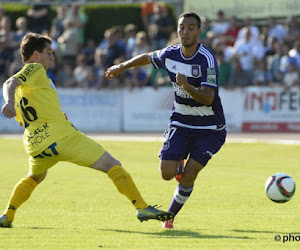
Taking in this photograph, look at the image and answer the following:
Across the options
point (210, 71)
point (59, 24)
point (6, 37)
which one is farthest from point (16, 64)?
point (210, 71)

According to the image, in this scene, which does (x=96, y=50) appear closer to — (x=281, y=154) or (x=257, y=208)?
(x=281, y=154)

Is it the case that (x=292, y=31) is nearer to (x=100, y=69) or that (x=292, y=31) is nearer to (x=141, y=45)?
(x=141, y=45)

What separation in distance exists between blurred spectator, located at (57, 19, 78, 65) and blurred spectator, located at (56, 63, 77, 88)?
2.13 feet

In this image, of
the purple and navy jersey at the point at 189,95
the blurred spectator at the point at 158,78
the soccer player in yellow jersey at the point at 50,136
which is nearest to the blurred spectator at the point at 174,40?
the blurred spectator at the point at 158,78

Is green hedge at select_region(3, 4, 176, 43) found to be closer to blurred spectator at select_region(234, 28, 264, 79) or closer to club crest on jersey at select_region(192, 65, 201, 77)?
blurred spectator at select_region(234, 28, 264, 79)

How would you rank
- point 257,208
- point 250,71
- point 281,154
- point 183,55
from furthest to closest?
point 250,71 → point 281,154 → point 257,208 → point 183,55

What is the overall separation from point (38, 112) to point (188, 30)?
188cm

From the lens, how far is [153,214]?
782 centimetres

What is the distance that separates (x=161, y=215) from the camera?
7781mm

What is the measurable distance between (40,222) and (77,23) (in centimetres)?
1789

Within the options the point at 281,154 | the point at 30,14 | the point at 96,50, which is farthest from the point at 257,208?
the point at 30,14

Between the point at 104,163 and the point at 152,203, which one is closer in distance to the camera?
the point at 104,163

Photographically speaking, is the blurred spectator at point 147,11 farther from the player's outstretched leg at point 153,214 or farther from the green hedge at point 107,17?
the player's outstretched leg at point 153,214

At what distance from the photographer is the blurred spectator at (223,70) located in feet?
74.7
